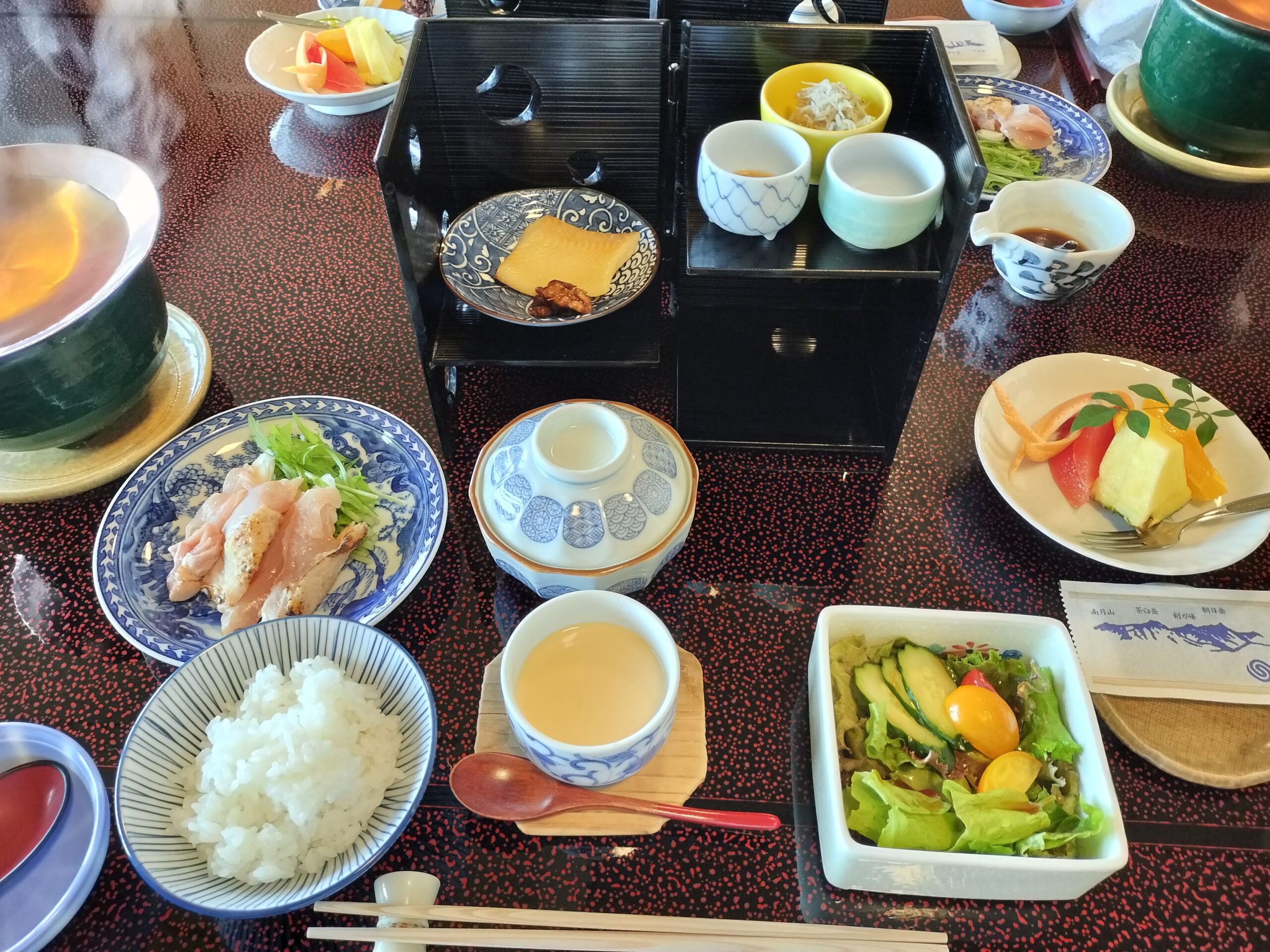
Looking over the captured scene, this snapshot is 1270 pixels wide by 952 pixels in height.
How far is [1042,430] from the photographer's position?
1.16m

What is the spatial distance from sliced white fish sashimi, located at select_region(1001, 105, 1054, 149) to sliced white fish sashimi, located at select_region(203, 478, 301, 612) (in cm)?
146

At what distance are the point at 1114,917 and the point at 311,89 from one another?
194 cm

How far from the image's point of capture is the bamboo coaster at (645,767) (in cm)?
88

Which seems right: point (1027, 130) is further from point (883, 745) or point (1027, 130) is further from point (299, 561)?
point (299, 561)

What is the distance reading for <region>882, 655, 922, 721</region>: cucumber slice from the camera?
0.89 metres

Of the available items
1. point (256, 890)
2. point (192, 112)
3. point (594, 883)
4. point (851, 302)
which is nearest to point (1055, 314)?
point (851, 302)

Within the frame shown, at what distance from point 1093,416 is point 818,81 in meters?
0.59

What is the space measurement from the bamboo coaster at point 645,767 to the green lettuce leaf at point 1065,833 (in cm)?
33

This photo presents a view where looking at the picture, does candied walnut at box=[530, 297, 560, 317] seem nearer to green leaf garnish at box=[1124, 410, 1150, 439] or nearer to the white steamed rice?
the white steamed rice

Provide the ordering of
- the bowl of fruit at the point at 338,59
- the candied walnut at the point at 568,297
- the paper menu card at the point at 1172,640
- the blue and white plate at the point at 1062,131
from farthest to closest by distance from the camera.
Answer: the bowl of fruit at the point at 338,59
the blue and white plate at the point at 1062,131
the candied walnut at the point at 568,297
the paper menu card at the point at 1172,640

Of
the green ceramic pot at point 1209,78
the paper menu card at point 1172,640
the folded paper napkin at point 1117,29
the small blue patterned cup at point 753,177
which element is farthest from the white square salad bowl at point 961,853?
the folded paper napkin at point 1117,29

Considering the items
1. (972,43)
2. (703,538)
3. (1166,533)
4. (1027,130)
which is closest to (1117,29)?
(972,43)

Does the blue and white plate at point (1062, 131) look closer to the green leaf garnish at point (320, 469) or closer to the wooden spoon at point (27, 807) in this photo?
the green leaf garnish at point (320, 469)

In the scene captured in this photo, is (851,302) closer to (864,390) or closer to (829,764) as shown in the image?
(864,390)
